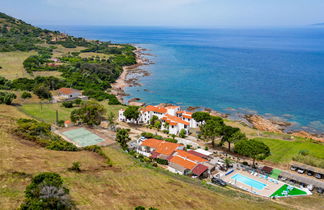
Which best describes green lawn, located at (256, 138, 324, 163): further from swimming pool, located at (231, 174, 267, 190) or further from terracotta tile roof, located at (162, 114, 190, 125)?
terracotta tile roof, located at (162, 114, 190, 125)

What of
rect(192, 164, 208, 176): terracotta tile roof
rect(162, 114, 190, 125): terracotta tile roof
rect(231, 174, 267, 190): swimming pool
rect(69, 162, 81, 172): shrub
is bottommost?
rect(231, 174, 267, 190): swimming pool

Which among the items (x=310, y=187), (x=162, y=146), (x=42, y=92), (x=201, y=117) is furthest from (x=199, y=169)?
(x=42, y=92)

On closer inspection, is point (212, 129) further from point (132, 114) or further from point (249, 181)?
point (132, 114)

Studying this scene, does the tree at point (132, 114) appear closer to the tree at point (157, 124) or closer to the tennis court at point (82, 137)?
the tree at point (157, 124)

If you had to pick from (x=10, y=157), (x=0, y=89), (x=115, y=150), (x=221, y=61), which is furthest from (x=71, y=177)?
(x=221, y=61)

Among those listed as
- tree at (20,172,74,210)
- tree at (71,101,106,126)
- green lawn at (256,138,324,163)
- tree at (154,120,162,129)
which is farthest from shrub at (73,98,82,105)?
tree at (20,172,74,210)

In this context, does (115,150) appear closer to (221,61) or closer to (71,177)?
(71,177)

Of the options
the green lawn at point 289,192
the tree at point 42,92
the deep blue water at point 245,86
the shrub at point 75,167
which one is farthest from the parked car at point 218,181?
the tree at point 42,92
